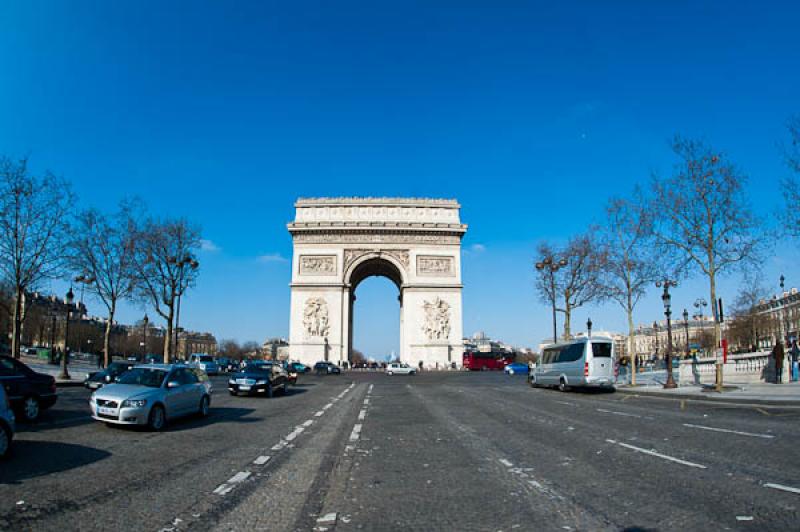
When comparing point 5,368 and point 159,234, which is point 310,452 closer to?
point 5,368

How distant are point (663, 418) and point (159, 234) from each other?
38.8 meters

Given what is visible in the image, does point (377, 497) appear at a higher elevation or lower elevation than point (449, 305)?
lower

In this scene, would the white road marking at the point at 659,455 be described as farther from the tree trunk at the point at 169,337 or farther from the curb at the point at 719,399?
the tree trunk at the point at 169,337

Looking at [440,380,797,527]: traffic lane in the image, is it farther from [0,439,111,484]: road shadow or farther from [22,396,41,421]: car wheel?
[22,396,41,421]: car wheel

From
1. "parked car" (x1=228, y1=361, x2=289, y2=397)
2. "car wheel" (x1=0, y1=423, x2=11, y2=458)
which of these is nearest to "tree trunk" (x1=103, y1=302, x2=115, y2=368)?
"parked car" (x1=228, y1=361, x2=289, y2=397)

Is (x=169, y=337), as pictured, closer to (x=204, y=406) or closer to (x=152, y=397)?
(x=204, y=406)

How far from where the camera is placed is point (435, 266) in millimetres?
60188

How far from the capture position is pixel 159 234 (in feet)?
141

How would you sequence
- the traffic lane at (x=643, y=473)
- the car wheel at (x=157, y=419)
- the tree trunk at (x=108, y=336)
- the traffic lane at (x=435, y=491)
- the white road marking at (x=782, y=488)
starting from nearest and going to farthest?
the traffic lane at (x=435, y=491)
the traffic lane at (x=643, y=473)
the white road marking at (x=782, y=488)
the car wheel at (x=157, y=419)
the tree trunk at (x=108, y=336)

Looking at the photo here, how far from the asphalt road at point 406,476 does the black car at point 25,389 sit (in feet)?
1.81

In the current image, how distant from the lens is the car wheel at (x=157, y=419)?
1140 cm

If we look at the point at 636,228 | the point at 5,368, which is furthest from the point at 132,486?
the point at 636,228

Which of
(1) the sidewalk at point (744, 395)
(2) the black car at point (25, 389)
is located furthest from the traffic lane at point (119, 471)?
(1) the sidewalk at point (744, 395)

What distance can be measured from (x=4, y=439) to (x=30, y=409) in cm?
552
